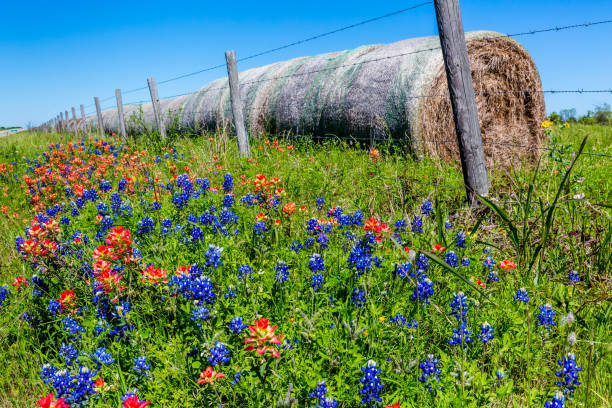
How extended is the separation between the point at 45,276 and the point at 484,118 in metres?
6.35

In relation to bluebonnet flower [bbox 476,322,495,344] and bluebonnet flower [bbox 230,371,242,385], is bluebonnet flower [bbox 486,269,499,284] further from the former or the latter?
bluebonnet flower [bbox 230,371,242,385]

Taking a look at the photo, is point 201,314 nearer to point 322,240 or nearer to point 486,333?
point 322,240

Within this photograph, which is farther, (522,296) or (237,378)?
(522,296)

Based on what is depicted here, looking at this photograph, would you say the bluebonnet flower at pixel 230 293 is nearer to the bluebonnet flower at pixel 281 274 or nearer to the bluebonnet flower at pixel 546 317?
the bluebonnet flower at pixel 281 274

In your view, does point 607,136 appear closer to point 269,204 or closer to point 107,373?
point 269,204

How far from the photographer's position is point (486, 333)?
2.01 m

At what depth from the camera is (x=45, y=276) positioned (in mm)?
3123

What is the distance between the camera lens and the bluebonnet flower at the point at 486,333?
1.96 meters

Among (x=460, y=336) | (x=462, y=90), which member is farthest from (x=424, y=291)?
(x=462, y=90)

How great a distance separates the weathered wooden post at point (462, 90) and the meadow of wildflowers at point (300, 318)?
0.47m

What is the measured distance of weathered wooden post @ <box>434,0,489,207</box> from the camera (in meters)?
3.53

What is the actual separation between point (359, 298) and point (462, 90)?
2368 mm

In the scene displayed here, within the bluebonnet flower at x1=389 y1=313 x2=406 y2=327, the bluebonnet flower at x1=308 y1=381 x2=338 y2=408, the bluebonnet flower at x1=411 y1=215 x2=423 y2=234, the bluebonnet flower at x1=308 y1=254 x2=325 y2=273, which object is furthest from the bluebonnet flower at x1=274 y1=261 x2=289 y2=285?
the bluebonnet flower at x1=411 y1=215 x2=423 y2=234

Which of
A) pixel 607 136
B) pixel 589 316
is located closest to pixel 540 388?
pixel 589 316
